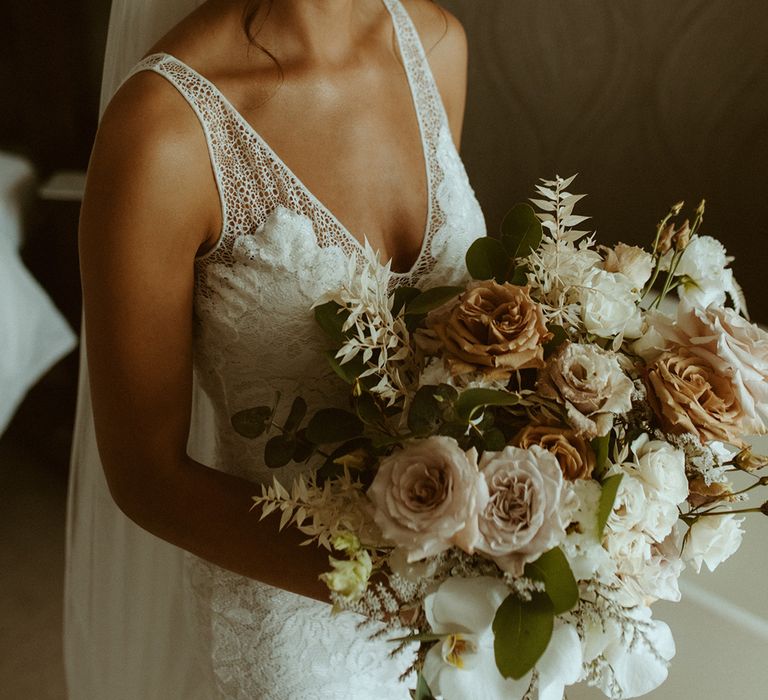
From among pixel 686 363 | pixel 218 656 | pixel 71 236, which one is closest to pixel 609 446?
pixel 686 363

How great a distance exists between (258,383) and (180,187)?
28 cm

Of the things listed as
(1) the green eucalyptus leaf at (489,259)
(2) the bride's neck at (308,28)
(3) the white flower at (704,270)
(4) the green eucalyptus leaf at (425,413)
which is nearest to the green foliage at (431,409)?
(4) the green eucalyptus leaf at (425,413)

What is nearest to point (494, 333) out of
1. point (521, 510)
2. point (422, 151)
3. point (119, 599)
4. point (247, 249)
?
point (521, 510)

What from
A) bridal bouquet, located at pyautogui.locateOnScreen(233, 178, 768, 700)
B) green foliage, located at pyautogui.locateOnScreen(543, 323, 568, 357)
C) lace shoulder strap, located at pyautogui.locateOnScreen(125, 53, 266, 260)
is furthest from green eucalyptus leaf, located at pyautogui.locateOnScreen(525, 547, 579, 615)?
lace shoulder strap, located at pyautogui.locateOnScreen(125, 53, 266, 260)

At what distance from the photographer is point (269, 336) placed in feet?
3.21

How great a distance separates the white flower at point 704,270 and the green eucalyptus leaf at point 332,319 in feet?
1.27

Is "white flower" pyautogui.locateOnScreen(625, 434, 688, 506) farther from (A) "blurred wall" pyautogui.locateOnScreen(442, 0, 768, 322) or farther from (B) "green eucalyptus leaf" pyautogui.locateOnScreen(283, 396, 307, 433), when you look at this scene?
(A) "blurred wall" pyautogui.locateOnScreen(442, 0, 768, 322)

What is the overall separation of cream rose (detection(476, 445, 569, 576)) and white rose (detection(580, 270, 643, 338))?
0.18 m

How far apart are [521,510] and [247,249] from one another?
1.67 feet

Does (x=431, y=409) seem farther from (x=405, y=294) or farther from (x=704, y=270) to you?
(x=704, y=270)

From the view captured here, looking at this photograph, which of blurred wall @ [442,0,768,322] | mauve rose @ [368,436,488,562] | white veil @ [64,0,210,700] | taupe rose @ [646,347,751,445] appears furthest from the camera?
blurred wall @ [442,0,768,322]

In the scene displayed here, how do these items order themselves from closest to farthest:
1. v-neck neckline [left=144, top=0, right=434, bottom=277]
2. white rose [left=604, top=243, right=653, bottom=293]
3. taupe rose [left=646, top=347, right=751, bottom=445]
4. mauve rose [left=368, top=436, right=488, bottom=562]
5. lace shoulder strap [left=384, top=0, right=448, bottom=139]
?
mauve rose [left=368, top=436, right=488, bottom=562]
taupe rose [left=646, top=347, right=751, bottom=445]
white rose [left=604, top=243, right=653, bottom=293]
v-neck neckline [left=144, top=0, right=434, bottom=277]
lace shoulder strap [left=384, top=0, right=448, bottom=139]

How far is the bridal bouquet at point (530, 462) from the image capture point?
0.64m

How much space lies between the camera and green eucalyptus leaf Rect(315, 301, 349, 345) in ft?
2.69
